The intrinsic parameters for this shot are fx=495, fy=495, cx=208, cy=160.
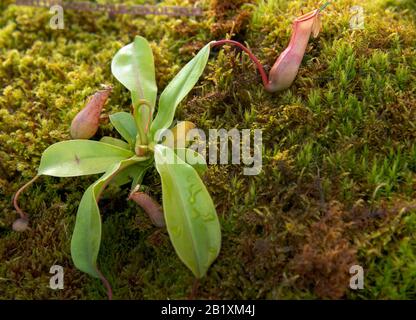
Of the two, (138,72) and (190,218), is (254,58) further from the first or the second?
(190,218)

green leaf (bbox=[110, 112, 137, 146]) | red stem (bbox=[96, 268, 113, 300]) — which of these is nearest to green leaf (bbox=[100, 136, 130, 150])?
green leaf (bbox=[110, 112, 137, 146])

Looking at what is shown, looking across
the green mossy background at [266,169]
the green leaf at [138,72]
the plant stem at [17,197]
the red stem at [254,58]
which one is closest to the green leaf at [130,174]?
the green mossy background at [266,169]

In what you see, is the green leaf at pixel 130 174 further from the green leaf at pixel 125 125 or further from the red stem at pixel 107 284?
the red stem at pixel 107 284

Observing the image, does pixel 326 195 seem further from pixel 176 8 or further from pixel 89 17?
pixel 89 17

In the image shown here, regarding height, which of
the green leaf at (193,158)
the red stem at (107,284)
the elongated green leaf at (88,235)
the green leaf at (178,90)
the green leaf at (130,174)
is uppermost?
the green leaf at (178,90)

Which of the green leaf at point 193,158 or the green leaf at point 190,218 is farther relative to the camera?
the green leaf at point 193,158

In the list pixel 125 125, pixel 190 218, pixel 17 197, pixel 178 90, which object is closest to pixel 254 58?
pixel 178 90
